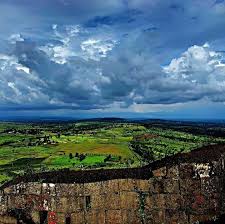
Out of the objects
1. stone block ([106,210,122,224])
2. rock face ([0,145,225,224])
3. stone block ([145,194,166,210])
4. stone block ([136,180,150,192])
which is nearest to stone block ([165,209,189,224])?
rock face ([0,145,225,224])

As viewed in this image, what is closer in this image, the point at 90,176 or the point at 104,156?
the point at 90,176

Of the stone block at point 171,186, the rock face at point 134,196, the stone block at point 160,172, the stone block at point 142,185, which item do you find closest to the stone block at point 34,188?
the rock face at point 134,196

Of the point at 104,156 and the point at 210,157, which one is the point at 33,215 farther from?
the point at 104,156

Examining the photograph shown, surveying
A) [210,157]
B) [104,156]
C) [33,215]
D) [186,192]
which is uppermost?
[210,157]

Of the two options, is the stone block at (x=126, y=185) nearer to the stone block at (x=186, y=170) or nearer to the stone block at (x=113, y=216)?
the stone block at (x=113, y=216)

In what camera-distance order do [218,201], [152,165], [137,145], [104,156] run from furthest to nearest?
[137,145]
[104,156]
[152,165]
[218,201]

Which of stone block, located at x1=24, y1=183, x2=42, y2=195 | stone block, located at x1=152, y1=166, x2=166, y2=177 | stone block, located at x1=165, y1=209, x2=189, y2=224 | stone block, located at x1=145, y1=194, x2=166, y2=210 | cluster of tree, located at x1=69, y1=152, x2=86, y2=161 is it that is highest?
stone block, located at x1=152, y1=166, x2=166, y2=177

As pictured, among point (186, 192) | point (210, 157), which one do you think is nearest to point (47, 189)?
point (186, 192)

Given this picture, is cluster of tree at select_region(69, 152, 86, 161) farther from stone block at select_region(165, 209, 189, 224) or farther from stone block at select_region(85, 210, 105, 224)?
stone block at select_region(165, 209, 189, 224)

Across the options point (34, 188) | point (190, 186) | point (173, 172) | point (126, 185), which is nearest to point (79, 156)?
point (34, 188)
